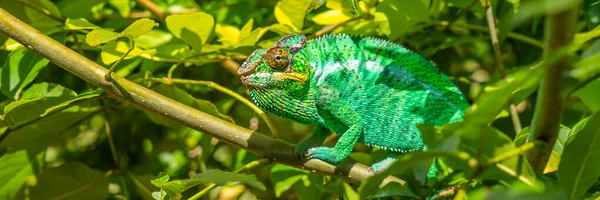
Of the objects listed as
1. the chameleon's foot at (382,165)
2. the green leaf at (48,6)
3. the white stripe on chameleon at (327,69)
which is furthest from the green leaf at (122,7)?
the chameleon's foot at (382,165)

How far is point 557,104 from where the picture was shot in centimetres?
96

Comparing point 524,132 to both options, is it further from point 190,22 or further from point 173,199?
point 190,22

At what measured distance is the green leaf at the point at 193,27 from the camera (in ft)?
5.15

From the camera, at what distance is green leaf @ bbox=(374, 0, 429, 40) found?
5.16 ft

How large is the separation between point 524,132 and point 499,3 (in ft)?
2.21

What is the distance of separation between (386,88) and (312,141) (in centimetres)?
21

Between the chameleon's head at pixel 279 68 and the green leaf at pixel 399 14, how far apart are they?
Answer: 204 millimetres

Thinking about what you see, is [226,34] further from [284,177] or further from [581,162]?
[581,162]

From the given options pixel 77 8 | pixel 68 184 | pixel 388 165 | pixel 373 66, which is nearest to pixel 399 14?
pixel 373 66

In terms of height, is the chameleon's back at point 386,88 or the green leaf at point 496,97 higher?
the green leaf at point 496,97

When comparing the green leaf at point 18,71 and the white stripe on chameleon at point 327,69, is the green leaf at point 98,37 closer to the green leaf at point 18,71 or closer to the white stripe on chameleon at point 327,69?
the green leaf at point 18,71

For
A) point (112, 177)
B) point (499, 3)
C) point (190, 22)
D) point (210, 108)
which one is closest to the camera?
point (190, 22)

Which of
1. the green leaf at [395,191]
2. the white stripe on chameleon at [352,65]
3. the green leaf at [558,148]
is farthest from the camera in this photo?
the white stripe on chameleon at [352,65]

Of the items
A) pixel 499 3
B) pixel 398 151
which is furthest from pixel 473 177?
pixel 499 3
